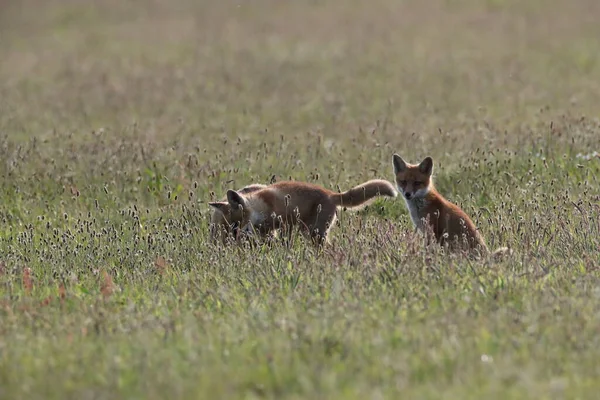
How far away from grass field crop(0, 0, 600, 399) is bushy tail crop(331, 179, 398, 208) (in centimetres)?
24

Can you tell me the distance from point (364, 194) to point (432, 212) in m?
0.75

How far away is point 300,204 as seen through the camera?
9.85 meters

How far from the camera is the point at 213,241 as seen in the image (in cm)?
938

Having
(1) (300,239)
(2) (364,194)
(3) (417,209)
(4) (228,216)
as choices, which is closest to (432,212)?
(3) (417,209)

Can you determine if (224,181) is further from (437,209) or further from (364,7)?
(364,7)

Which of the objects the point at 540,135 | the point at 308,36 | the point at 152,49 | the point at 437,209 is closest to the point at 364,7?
the point at 308,36

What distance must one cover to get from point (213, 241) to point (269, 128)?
705 centimetres

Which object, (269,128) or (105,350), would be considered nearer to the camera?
(105,350)

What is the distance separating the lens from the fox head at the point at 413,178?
381 inches

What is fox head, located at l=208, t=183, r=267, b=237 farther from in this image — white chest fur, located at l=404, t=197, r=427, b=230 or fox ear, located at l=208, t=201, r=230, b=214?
white chest fur, located at l=404, t=197, r=427, b=230

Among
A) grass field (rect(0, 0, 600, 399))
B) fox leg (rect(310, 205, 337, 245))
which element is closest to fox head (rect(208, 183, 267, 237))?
grass field (rect(0, 0, 600, 399))

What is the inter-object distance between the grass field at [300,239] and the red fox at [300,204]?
0.94 feet

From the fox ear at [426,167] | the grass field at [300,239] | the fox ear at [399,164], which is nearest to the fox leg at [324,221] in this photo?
the grass field at [300,239]

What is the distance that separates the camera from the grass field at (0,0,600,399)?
561 centimetres
